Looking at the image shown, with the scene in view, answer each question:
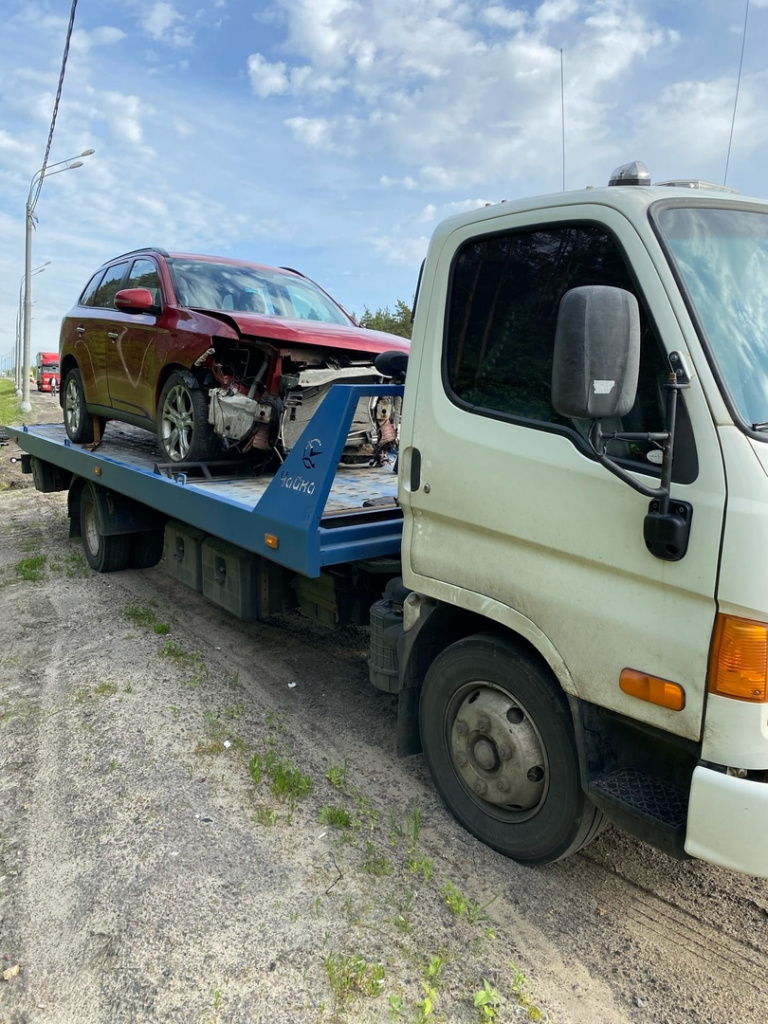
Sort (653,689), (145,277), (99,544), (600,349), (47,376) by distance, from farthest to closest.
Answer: (47,376), (99,544), (145,277), (653,689), (600,349)

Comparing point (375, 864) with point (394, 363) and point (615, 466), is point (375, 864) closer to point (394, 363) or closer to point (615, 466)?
point (615, 466)

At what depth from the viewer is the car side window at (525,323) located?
2.40 metres

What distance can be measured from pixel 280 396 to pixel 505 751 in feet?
9.78

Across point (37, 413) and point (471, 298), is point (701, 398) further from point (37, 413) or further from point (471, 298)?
point (37, 413)

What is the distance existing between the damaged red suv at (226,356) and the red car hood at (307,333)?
0.01 meters

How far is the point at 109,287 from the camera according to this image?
7.21m

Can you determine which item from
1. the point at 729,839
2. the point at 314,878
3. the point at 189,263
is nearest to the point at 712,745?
the point at 729,839

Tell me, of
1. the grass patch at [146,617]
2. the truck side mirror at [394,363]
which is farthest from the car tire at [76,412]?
the truck side mirror at [394,363]

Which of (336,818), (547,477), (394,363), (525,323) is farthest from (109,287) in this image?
(547,477)

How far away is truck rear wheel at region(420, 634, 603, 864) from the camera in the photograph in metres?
2.79

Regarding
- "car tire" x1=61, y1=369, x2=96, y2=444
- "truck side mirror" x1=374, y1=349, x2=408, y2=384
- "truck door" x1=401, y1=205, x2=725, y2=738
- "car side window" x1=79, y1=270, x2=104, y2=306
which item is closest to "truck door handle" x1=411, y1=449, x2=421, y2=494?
"truck door" x1=401, y1=205, x2=725, y2=738

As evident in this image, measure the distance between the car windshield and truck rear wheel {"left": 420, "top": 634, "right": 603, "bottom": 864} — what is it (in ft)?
12.1

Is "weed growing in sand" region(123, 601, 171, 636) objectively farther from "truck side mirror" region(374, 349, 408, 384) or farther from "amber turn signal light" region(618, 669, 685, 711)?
"amber turn signal light" region(618, 669, 685, 711)

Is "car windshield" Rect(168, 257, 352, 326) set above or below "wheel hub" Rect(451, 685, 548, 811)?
above
